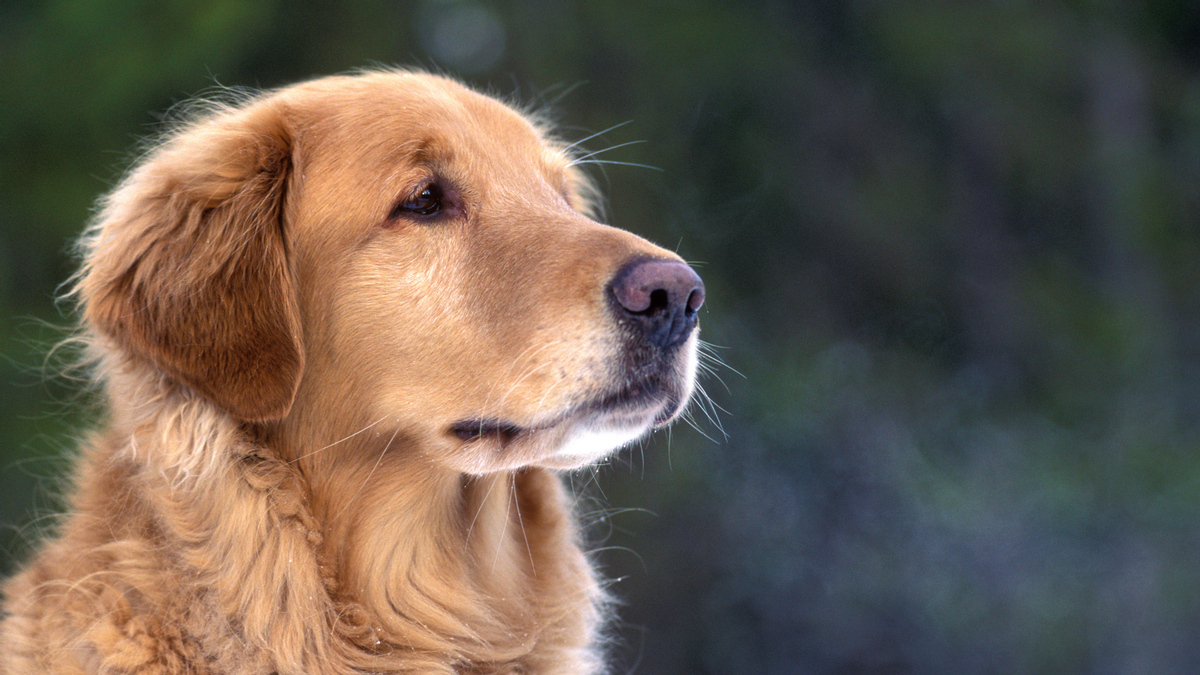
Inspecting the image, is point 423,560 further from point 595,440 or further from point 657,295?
point 657,295

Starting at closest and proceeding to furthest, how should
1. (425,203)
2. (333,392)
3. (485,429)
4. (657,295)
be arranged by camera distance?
(657,295) < (485,429) < (333,392) < (425,203)

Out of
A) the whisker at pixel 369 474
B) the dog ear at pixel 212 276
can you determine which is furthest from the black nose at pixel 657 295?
the dog ear at pixel 212 276

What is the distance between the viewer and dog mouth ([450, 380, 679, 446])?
8.76 ft

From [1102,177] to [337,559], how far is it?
8641 mm

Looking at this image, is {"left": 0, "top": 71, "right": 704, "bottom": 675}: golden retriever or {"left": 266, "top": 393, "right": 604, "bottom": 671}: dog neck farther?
{"left": 266, "top": 393, "right": 604, "bottom": 671}: dog neck

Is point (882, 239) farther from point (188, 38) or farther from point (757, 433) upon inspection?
point (188, 38)

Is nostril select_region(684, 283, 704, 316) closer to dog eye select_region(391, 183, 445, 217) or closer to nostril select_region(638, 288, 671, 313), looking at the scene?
nostril select_region(638, 288, 671, 313)

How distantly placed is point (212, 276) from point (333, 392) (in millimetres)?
459

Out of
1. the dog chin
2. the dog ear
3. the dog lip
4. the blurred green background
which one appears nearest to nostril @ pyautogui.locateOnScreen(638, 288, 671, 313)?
the dog chin

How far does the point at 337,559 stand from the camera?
2801 mm

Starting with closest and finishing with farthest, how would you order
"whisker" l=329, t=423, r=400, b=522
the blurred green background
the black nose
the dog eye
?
1. the black nose
2. "whisker" l=329, t=423, r=400, b=522
3. the dog eye
4. the blurred green background

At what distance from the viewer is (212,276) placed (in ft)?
9.04

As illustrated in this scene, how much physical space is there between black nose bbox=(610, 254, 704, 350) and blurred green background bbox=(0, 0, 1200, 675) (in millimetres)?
4285

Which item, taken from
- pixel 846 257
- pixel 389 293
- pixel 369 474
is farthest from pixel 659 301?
pixel 846 257
